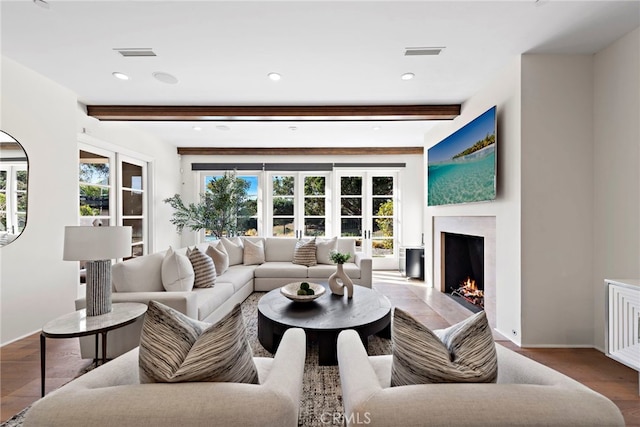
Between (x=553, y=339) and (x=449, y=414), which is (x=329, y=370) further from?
(x=553, y=339)

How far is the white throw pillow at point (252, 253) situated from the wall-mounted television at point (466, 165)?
278cm

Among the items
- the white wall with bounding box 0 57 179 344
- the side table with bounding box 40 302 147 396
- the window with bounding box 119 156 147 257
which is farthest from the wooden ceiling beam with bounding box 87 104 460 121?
the side table with bounding box 40 302 147 396

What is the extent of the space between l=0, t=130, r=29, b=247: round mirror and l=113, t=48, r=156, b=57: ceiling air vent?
4.44 feet

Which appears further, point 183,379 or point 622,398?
point 622,398

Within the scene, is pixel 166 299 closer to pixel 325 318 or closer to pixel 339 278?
pixel 325 318

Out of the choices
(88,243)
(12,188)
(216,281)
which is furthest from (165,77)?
(216,281)

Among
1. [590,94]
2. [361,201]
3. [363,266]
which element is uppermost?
[590,94]

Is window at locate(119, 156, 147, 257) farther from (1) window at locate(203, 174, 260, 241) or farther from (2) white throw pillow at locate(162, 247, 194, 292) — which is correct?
(2) white throw pillow at locate(162, 247, 194, 292)

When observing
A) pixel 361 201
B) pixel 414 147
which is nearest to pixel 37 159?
pixel 361 201

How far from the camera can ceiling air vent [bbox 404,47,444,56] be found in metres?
2.49

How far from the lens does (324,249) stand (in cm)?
461

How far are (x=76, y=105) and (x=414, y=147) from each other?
214 inches

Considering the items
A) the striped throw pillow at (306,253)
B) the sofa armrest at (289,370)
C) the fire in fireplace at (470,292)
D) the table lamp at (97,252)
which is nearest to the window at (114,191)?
the table lamp at (97,252)

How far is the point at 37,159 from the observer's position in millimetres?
2969
